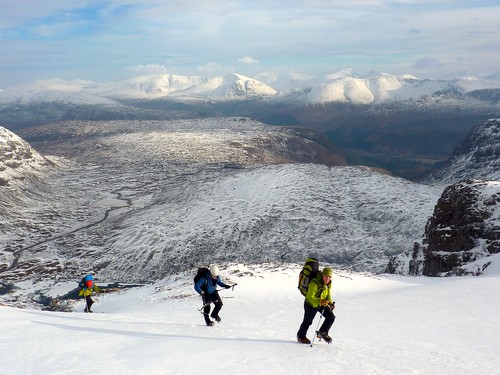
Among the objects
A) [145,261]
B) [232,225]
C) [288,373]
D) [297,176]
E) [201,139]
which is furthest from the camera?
[201,139]

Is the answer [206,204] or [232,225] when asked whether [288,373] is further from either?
[206,204]

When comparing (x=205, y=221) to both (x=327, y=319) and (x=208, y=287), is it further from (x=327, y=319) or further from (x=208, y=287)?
(x=327, y=319)

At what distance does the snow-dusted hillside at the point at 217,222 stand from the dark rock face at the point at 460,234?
29.8ft

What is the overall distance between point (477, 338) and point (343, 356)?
5.08 metres

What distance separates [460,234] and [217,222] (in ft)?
129

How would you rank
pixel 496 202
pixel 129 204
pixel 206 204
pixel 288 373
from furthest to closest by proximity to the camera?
pixel 129 204 < pixel 206 204 < pixel 496 202 < pixel 288 373

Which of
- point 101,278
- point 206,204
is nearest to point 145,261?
point 101,278

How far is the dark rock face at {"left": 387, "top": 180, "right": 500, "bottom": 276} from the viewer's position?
36.2 metres

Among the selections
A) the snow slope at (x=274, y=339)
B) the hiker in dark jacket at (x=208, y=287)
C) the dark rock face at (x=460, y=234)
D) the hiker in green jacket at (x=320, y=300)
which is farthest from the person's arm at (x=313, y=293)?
the dark rock face at (x=460, y=234)

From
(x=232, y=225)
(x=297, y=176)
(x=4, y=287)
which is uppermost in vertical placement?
(x=297, y=176)

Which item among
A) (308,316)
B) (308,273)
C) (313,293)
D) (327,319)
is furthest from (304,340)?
(308,273)

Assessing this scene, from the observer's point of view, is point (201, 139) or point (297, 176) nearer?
point (297, 176)

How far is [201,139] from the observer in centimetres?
18512

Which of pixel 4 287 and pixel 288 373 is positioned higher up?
pixel 288 373
